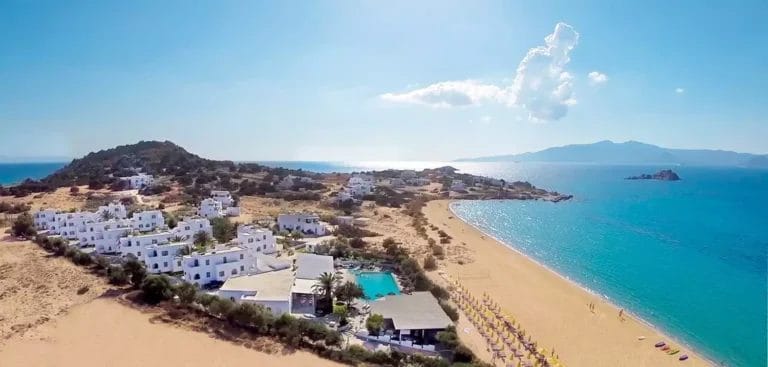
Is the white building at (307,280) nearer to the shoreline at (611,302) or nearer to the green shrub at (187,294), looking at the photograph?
the green shrub at (187,294)

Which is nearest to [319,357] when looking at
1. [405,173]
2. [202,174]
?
[202,174]

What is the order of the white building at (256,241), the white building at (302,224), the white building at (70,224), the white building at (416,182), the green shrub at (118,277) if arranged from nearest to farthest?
the green shrub at (118,277)
the white building at (256,241)
the white building at (70,224)
the white building at (302,224)
the white building at (416,182)

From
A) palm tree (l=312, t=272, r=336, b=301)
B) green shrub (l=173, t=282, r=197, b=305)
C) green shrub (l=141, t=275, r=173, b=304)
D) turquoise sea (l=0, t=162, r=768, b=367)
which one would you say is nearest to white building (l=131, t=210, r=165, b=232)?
green shrub (l=141, t=275, r=173, b=304)

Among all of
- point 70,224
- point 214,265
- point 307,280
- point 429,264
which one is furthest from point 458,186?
point 214,265

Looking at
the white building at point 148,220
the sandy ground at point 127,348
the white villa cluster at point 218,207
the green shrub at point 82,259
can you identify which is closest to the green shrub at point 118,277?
the green shrub at point 82,259

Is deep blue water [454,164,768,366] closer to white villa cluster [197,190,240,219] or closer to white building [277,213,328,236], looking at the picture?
white building [277,213,328,236]

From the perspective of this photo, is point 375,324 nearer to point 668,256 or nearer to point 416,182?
point 668,256
